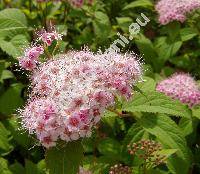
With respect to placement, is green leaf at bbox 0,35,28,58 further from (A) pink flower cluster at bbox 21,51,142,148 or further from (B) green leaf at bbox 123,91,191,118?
(B) green leaf at bbox 123,91,191,118

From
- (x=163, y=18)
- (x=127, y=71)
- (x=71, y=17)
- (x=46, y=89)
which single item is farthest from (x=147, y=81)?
(x=71, y=17)

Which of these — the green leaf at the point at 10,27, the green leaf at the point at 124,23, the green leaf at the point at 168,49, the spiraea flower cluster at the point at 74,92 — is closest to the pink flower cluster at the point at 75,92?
the spiraea flower cluster at the point at 74,92

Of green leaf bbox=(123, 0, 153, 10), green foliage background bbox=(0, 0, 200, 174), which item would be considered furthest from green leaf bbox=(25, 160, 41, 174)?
green leaf bbox=(123, 0, 153, 10)

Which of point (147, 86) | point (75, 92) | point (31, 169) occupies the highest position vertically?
point (75, 92)

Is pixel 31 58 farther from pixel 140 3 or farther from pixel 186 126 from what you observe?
pixel 140 3

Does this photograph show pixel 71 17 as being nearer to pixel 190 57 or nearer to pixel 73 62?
pixel 190 57

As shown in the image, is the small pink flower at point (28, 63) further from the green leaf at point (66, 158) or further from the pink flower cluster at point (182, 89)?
the pink flower cluster at point (182, 89)

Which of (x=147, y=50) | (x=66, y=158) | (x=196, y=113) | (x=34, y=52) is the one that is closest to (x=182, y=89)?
(x=196, y=113)
